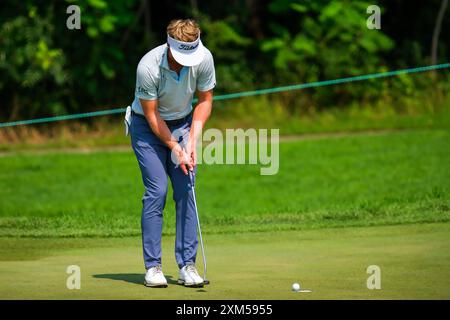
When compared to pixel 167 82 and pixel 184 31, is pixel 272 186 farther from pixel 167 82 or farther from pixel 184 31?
pixel 184 31

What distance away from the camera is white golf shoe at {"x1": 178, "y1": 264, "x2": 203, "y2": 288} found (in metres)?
7.65

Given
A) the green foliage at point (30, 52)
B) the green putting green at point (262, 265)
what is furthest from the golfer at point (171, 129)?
the green foliage at point (30, 52)

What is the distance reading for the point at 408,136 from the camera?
18797 millimetres

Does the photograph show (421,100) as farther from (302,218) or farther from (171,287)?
(171,287)

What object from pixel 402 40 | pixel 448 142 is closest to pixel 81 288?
pixel 448 142

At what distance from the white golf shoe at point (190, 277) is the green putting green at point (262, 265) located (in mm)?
76

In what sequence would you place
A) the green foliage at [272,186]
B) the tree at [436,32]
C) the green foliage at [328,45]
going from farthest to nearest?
the tree at [436,32], the green foliage at [328,45], the green foliage at [272,186]

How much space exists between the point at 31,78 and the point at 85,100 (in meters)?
1.80

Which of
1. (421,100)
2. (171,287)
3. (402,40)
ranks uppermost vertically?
(402,40)

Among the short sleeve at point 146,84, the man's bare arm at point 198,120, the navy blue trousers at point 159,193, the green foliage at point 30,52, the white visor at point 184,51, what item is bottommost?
the navy blue trousers at point 159,193

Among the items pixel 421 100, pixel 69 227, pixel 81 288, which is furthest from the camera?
pixel 421 100

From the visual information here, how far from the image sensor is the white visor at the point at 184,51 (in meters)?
7.61

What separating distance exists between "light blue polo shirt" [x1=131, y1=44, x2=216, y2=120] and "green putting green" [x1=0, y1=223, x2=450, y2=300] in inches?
49.6

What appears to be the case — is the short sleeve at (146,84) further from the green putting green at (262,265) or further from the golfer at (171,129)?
the green putting green at (262,265)
